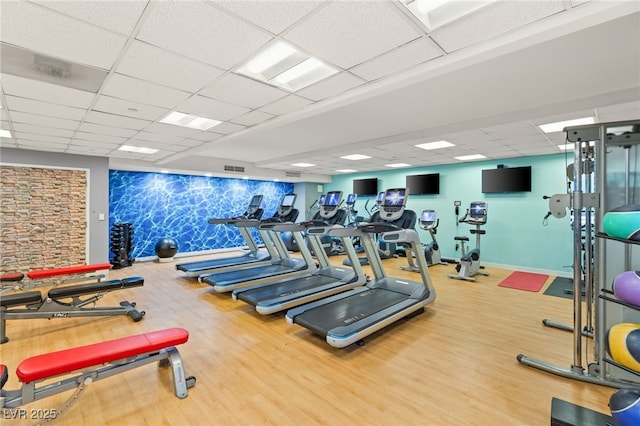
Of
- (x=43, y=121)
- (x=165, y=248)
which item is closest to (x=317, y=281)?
(x=43, y=121)

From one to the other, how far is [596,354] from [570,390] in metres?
0.42

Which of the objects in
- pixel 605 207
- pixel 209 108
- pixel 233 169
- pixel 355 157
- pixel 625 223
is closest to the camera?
pixel 625 223

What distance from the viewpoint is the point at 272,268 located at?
6.15 m

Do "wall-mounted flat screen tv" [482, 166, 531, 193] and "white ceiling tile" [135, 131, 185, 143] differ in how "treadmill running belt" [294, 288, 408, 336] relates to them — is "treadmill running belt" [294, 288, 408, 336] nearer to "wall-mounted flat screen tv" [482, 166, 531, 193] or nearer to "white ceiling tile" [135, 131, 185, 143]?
"white ceiling tile" [135, 131, 185, 143]

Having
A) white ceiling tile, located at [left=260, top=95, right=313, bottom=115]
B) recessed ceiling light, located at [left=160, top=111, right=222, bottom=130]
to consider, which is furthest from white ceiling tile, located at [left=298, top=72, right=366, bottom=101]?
recessed ceiling light, located at [left=160, top=111, right=222, bottom=130]

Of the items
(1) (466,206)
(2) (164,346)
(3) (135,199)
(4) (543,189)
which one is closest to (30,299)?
(2) (164,346)

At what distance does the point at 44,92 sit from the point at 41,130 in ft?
6.48

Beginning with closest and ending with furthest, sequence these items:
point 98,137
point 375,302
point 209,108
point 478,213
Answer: point 209,108
point 375,302
point 98,137
point 478,213

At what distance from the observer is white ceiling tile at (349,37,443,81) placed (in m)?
2.29

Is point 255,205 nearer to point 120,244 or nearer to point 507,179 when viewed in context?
point 120,244

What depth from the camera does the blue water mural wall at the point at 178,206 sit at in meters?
7.94

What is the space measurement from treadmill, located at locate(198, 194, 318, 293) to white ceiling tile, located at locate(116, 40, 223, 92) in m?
3.18

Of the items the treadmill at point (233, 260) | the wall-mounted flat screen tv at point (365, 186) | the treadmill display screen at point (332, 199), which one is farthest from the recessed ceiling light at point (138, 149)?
the wall-mounted flat screen tv at point (365, 186)

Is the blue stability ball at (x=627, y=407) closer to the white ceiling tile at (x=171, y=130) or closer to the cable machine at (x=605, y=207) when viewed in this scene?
the cable machine at (x=605, y=207)
